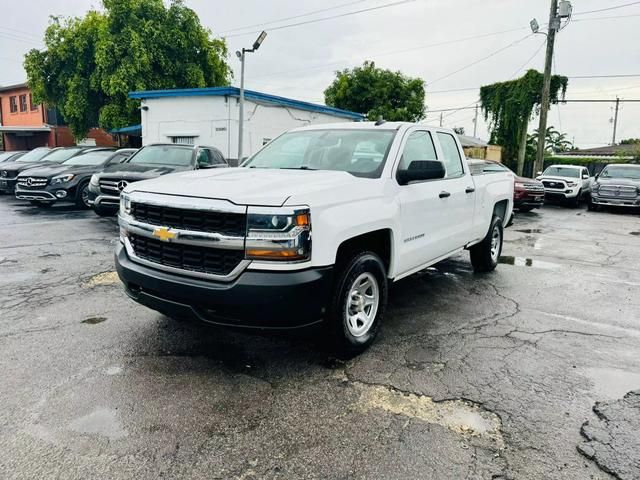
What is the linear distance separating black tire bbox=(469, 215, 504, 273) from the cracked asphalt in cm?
111

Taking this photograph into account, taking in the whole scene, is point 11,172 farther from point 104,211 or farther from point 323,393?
point 323,393

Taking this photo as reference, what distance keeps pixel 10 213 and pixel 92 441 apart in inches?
431

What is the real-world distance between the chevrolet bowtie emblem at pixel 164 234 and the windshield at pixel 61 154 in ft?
41.3

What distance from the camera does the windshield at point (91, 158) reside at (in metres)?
13.0

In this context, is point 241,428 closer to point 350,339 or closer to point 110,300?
point 350,339

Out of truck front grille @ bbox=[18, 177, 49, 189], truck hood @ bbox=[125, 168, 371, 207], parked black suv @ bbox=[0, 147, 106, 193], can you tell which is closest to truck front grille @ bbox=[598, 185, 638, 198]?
truck hood @ bbox=[125, 168, 371, 207]

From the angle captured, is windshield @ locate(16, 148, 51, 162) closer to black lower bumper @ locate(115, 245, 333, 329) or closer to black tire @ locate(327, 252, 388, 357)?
black lower bumper @ locate(115, 245, 333, 329)

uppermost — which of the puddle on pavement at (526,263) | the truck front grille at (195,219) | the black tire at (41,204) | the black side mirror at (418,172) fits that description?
the black side mirror at (418,172)

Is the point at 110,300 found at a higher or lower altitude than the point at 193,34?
lower

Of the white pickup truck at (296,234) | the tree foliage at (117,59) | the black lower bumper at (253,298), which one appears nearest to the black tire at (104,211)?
the white pickup truck at (296,234)

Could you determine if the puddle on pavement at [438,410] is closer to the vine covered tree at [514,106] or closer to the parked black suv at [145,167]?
the parked black suv at [145,167]

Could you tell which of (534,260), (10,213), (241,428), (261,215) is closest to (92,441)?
(241,428)

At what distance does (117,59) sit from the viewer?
22.1m

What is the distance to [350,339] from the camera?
3.67 meters
